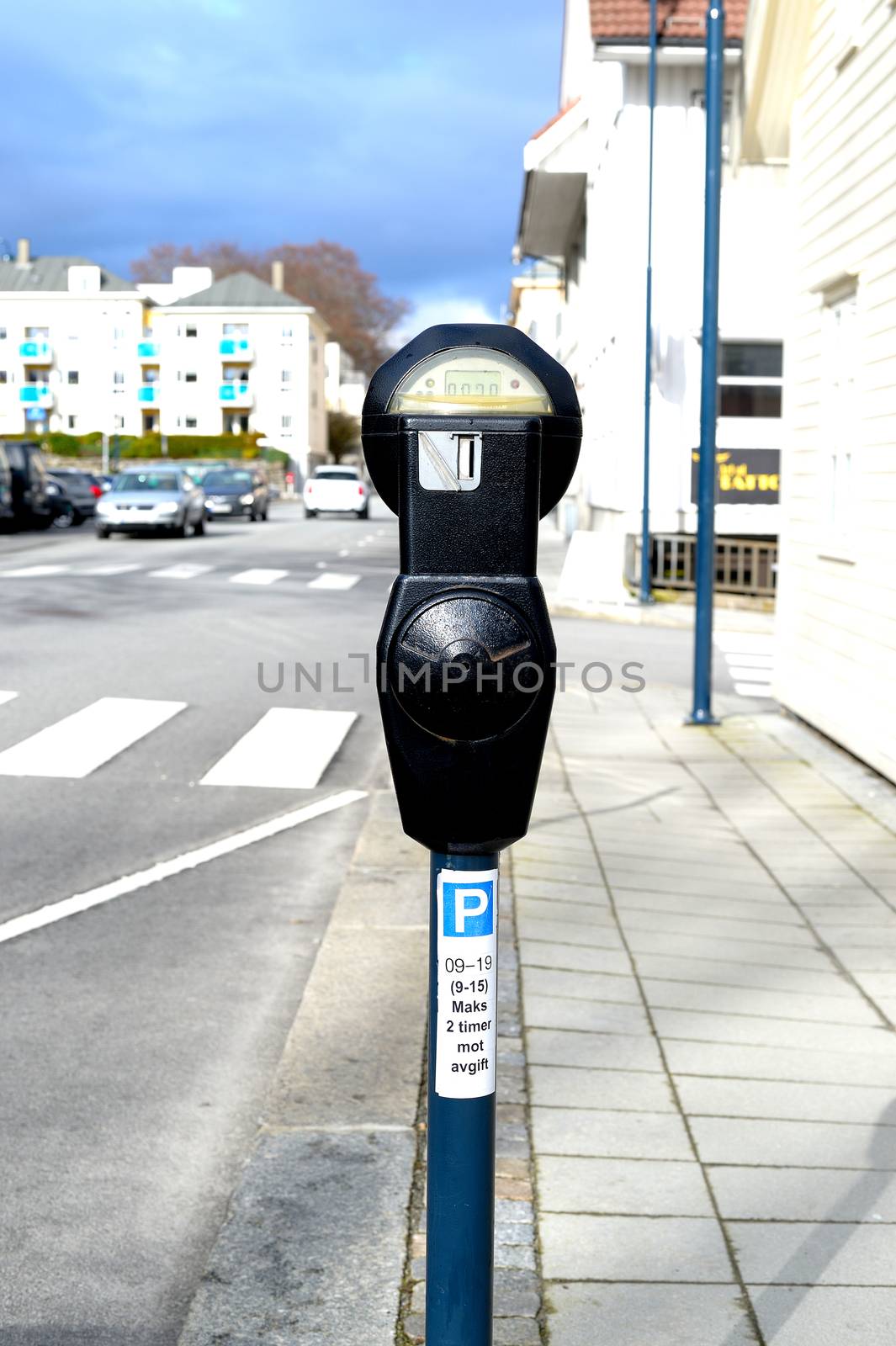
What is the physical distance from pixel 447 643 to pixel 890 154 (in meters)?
7.27

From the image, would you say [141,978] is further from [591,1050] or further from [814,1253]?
[814,1253]

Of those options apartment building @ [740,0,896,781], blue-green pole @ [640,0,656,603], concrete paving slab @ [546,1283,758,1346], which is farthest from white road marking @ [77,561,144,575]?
concrete paving slab @ [546,1283,758,1346]

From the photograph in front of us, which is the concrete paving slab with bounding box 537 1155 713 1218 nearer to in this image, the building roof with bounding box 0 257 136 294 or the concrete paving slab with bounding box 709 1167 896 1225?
the concrete paving slab with bounding box 709 1167 896 1225

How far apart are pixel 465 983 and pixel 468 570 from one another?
582 millimetres

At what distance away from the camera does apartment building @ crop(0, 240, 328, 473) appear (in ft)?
339

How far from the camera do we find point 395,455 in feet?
7.66

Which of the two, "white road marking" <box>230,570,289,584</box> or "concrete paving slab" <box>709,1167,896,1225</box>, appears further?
"white road marking" <box>230,570,289,584</box>

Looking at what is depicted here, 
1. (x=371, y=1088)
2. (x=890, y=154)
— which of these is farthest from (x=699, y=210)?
(x=371, y=1088)

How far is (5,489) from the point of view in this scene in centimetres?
3625

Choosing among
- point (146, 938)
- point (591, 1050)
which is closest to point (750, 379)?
point (146, 938)

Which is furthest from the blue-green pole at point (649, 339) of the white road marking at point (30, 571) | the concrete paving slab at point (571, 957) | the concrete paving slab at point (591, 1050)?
the concrete paving slab at point (591, 1050)

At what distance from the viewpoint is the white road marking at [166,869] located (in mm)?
5988

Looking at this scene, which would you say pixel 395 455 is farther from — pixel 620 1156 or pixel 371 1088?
pixel 371 1088

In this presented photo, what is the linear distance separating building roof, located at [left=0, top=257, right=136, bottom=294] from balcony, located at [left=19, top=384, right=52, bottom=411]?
5.89 meters
